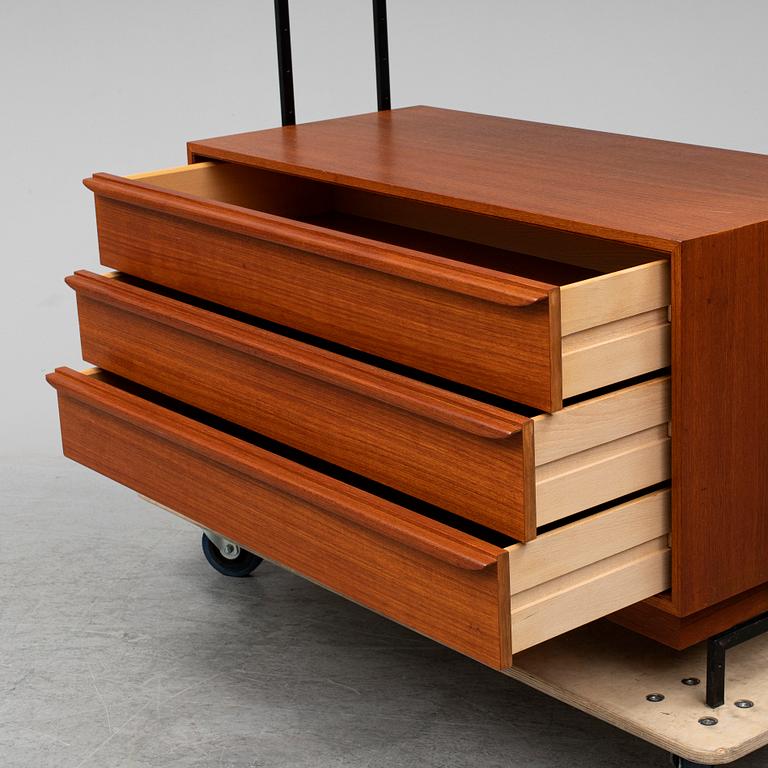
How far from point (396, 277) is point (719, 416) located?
40 cm

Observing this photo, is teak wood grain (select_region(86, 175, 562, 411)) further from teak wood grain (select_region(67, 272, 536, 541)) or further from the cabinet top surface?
the cabinet top surface

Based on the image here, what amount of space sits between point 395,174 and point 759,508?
0.65 metres

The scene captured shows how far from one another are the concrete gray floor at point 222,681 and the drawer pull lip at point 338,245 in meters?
0.69

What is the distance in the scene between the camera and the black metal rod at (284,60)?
267cm

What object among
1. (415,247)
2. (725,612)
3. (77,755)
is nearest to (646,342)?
(725,612)

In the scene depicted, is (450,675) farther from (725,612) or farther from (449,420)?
(449,420)

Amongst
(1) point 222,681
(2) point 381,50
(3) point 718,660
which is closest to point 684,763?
(3) point 718,660

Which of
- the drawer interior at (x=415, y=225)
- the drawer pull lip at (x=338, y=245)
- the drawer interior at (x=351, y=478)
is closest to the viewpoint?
the drawer pull lip at (x=338, y=245)

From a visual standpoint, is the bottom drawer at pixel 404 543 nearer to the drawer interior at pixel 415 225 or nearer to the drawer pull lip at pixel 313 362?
the drawer pull lip at pixel 313 362

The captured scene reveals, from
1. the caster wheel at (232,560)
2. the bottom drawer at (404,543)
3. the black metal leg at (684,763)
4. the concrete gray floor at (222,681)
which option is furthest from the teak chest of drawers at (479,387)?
the caster wheel at (232,560)

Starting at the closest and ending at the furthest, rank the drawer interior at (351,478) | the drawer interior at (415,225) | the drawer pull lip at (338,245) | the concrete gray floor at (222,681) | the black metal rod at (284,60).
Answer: the drawer pull lip at (338,245) → the drawer interior at (351,478) → the concrete gray floor at (222,681) → the drawer interior at (415,225) → the black metal rod at (284,60)

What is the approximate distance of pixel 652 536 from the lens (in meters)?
1.88

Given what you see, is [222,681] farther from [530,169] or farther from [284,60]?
[284,60]

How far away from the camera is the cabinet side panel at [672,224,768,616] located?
5.90 feet
